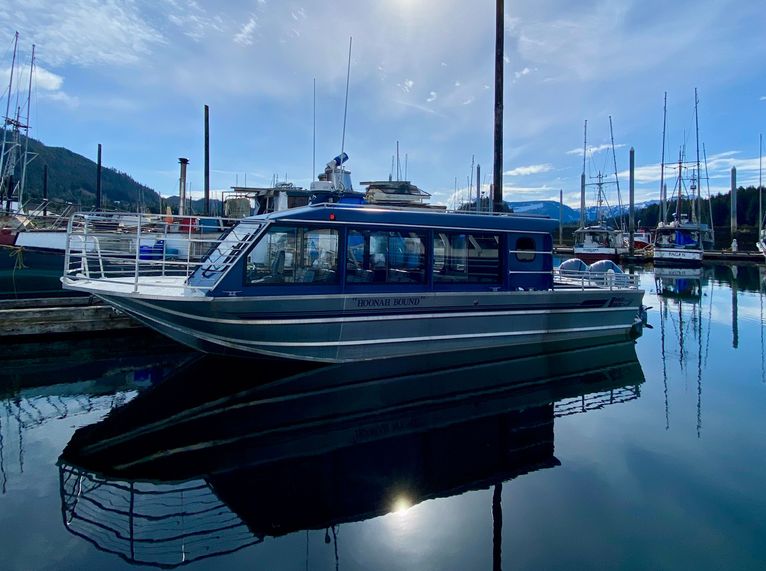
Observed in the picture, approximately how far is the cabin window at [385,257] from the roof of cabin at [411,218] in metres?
0.26

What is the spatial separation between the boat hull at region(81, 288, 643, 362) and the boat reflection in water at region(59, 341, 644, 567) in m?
0.54

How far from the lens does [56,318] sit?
1023 cm

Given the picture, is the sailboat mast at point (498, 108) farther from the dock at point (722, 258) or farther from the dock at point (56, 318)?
the dock at point (722, 258)

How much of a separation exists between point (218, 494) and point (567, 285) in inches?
378

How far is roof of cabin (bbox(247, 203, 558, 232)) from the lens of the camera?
26.7 ft

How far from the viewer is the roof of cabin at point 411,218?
8.15 metres

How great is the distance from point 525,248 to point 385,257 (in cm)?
338

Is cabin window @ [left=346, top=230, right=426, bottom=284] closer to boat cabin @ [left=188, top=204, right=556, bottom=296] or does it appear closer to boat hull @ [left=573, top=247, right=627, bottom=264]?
boat cabin @ [left=188, top=204, right=556, bottom=296]

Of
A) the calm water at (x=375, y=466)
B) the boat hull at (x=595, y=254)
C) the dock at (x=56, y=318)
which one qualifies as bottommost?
the calm water at (x=375, y=466)

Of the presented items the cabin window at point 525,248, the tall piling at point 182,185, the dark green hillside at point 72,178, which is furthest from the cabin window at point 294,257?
the dark green hillside at point 72,178

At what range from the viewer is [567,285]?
11625mm

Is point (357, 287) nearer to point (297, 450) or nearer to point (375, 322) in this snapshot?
point (375, 322)

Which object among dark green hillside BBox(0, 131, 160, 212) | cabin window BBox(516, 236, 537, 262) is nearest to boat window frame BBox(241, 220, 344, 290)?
cabin window BBox(516, 236, 537, 262)

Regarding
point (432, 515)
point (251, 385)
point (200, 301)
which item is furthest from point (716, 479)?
point (200, 301)
